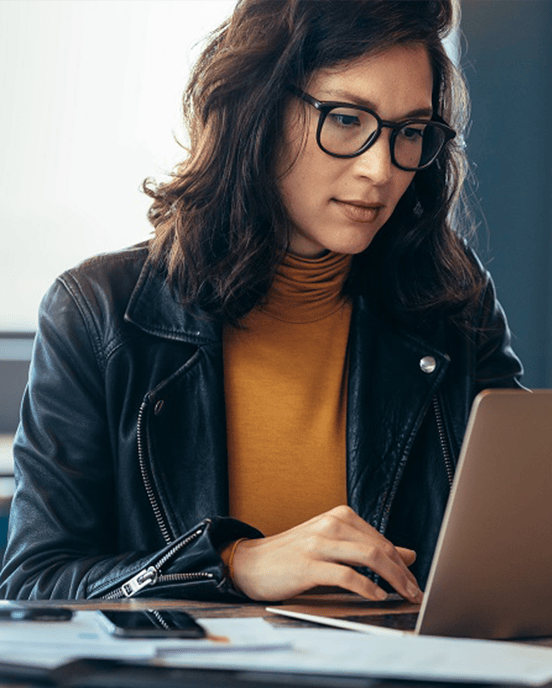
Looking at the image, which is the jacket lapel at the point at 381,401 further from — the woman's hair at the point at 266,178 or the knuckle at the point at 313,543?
the knuckle at the point at 313,543

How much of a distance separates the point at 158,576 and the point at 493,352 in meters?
0.79

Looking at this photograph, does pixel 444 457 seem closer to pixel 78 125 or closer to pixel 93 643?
pixel 93 643

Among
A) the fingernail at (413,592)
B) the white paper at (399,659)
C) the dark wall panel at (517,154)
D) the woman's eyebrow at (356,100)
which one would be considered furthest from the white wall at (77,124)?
the white paper at (399,659)

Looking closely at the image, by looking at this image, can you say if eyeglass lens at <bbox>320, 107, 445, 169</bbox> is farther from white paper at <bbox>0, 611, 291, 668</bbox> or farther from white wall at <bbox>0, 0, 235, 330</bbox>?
white wall at <bbox>0, 0, 235, 330</bbox>

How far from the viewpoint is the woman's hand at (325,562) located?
3.48 ft

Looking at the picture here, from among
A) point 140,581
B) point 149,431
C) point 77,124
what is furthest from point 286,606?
point 77,124

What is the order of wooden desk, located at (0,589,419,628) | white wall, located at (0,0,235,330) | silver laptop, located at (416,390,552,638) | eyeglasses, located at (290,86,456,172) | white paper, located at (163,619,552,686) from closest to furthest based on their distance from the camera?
1. white paper, located at (163,619,552,686)
2. silver laptop, located at (416,390,552,638)
3. wooden desk, located at (0,589,419,628)
4. eyeglasses, located at (290,86,456,172)
5. white wall, located at (0,0,235,330)

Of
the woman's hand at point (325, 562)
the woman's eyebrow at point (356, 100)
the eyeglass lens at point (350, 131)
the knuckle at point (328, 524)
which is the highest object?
the woman's eyebrow at point (356, 100)

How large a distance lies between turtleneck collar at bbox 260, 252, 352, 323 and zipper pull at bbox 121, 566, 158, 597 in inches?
21.6

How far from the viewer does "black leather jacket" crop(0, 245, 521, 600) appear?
130 centimetres

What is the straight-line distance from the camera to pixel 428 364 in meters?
1.59

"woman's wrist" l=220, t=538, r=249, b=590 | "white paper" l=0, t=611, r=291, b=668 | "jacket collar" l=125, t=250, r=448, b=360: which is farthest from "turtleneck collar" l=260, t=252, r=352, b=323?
"white paper" l=0, t=611, r=291, b=668

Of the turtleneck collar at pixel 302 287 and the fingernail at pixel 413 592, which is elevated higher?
the turtleneck collar at pixel 302 287

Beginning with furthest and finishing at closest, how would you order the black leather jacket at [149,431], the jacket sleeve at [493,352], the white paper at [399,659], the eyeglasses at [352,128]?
the jacket sleeve at [493,352] < the eyeglasses at [352,128] < the black leather jacket at [149,431] < the white paper at [399,659]
